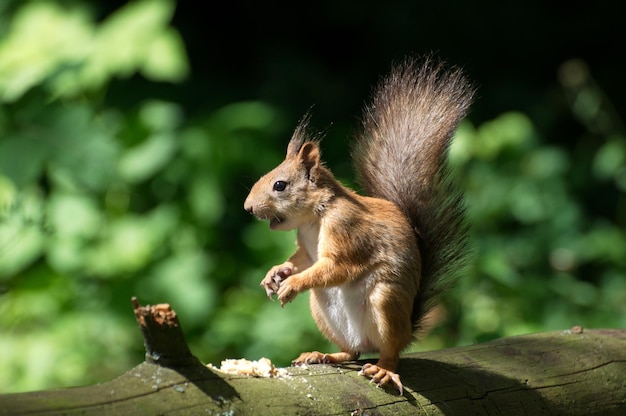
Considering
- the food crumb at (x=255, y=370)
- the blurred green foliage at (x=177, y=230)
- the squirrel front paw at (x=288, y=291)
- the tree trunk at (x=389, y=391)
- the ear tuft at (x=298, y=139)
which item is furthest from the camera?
the blurred green foliage at (x=177, y=230)

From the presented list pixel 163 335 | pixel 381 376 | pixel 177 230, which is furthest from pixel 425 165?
pixel 177 230

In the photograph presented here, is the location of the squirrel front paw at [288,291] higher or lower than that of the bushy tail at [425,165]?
lower

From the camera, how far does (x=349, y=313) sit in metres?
1.38

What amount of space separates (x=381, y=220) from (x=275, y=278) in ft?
0.62

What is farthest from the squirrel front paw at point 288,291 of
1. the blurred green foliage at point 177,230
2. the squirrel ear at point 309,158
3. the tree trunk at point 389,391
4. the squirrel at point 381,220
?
the blurred green foliage at point 177,230

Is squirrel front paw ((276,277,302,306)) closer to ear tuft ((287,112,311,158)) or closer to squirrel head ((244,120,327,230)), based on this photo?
squirrel head ((244,120,327,230))

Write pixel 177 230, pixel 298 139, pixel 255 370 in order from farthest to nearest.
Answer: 1. pixel 177 230
2. pixel 298 139
3. pixel 255 370

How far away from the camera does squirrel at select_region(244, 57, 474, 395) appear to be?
4.40 ft

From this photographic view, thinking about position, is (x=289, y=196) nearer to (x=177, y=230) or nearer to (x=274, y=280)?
(x=274, y=280)

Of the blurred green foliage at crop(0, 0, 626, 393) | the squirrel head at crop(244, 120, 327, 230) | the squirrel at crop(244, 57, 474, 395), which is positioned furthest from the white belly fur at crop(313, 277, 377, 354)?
the blurred green foliage at crop(0, 0, 626, 393)

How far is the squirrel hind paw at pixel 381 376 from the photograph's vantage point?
1.25 m

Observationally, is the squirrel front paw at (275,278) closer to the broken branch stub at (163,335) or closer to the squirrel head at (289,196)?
the squirrel head at (289,196)

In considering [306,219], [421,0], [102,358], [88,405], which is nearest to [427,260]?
[306,219]

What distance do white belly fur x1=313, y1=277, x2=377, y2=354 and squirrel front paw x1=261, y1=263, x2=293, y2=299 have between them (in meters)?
0.07
